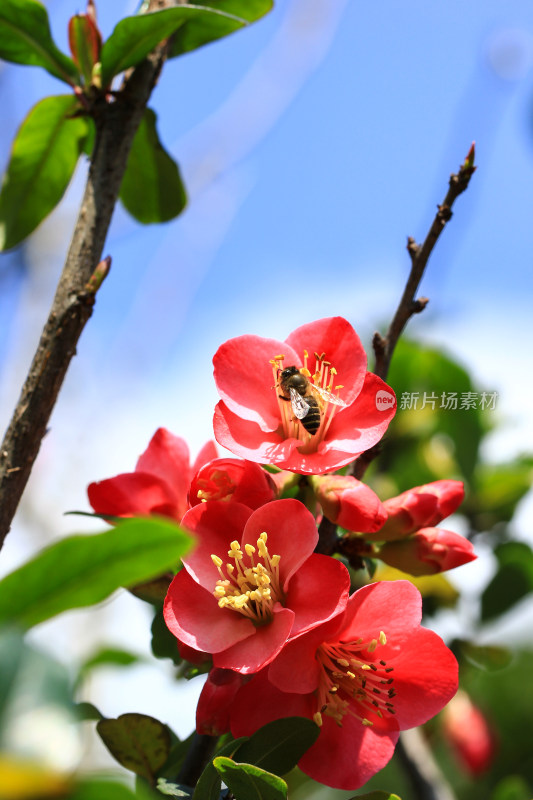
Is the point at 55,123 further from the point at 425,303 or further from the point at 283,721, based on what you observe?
the point at 283,721

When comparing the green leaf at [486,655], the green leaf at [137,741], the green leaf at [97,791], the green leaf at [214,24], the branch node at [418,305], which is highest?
the green leaf at [214,24]

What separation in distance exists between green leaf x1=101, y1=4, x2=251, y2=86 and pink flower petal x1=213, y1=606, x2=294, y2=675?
971 millimetres

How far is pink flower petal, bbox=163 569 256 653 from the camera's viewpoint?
985 millimetres

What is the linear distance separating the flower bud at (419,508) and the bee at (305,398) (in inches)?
6.9

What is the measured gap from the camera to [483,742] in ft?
9.14

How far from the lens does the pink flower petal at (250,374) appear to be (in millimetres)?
1184

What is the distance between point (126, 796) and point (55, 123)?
1.35 meters

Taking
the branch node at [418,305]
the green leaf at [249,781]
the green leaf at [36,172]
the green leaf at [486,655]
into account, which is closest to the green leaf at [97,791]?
the green leaf at [249,781]

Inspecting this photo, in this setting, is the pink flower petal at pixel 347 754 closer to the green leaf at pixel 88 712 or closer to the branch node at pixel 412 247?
the green leaf at pixel 88 712

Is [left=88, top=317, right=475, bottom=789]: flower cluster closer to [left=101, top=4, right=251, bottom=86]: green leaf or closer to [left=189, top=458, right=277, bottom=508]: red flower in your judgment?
[left=189, top=458, right=277, bottom=508]: red flower

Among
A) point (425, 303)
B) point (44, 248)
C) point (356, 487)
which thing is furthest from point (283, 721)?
point (44, 248)

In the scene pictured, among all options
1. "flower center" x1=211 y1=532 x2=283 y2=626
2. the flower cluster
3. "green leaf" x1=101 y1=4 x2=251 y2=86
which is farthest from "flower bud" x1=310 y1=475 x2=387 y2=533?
"green leaf" x1=101 y1=4 x2=251 y2=86

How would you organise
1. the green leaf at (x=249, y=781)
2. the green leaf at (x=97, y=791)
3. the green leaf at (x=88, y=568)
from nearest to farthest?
the green leaf at (x=97, y=791)
the green leaf at (x=88, y=568)
the green leaf at (x=249, y=781)

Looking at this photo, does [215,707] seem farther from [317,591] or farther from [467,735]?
[467,735]
